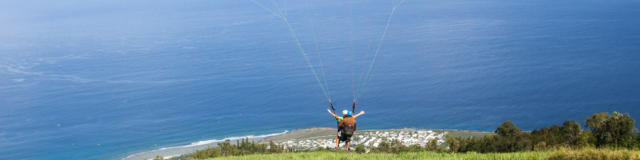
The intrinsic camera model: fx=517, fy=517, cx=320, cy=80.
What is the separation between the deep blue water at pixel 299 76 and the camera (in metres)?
57.3

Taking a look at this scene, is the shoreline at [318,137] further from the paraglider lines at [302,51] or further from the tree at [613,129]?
the tree at [613,129]

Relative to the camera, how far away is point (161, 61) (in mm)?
81250

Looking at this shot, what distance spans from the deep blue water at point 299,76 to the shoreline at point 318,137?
229 centimetres

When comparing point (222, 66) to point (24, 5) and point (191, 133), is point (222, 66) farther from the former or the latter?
point (24, 5)

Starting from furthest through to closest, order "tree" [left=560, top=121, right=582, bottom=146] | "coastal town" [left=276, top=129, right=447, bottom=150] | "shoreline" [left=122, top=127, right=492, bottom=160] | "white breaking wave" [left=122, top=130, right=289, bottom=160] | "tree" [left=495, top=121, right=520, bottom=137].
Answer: "white breaking wave" [left=122, top=130, right=289, bottom=160]
"shoreline" [left=122, top=127, right=492, bottom=160]
"coastal town" [left=276, top=129, right=447, bottom=150]
"tree" [left=495, top=121, right=520, bottom=137]
"tree" [left=560, top=121, right=582, bottom=146]

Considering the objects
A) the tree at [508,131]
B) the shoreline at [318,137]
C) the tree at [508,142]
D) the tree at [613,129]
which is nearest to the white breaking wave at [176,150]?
the shoreline at [318,137]

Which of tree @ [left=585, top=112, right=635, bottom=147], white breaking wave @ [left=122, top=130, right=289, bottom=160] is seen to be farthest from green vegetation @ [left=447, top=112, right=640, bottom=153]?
white breaking wave @ [left=122, top=130, right=289, bottom=160]

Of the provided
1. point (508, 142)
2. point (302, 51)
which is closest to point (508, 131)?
point (508, 142)

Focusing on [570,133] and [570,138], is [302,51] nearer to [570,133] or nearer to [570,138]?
[570,133]

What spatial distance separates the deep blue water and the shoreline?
7.51 ft

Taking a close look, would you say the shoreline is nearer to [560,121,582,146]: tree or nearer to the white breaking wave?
the white breaking wave

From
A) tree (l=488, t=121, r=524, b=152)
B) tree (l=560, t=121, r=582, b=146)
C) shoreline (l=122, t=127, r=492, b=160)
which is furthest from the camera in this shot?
shoreline (l=122, t=127, r=492, b=160)

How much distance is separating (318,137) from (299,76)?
76.0ft

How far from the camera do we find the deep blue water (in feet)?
188
